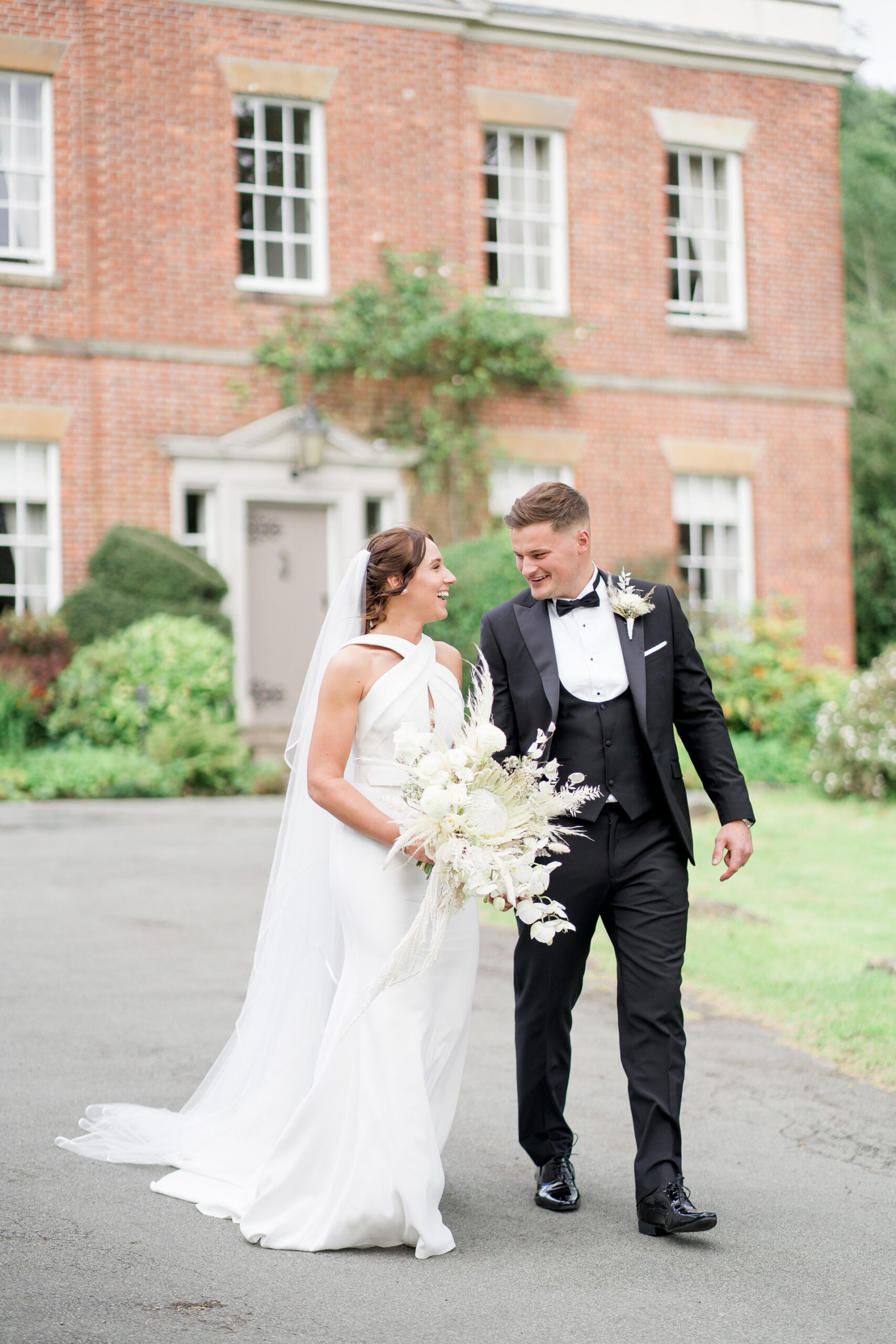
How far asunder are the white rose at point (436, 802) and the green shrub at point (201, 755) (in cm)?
987

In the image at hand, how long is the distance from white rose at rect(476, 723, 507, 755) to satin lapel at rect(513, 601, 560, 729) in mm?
319

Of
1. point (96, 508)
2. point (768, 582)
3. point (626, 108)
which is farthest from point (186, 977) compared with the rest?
point (626, 108)

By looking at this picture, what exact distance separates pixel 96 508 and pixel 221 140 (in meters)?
3.92

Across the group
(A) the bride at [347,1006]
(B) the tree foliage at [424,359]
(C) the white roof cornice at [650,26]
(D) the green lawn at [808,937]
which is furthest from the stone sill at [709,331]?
(A) the bride at [347,1006]

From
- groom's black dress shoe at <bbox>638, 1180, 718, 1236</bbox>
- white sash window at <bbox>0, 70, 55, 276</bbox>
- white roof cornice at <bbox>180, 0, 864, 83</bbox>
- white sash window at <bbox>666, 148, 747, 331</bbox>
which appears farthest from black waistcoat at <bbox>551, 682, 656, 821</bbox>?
white sash window at <bbox>666, 148, 747, 331</bbox>

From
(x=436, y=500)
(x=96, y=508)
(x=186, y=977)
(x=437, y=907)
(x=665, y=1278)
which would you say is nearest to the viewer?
(x=665, y=1278)

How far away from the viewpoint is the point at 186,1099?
540 cm

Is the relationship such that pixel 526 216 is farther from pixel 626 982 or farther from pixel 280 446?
pixel 626 982

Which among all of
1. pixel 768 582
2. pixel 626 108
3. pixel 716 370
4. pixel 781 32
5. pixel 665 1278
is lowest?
pixel 665 1278

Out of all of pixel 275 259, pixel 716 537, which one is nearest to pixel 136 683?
pixel 275 259

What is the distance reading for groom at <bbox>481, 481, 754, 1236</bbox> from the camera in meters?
4.38

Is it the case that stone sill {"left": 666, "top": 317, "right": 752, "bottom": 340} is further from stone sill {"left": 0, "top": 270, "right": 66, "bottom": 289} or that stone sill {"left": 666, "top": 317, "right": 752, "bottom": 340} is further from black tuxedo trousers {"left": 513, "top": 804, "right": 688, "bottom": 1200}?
black tuxedo trousers {"left": 513, "top": 804, "right": 688, "bottom": 1200}

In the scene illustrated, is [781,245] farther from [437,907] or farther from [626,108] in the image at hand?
[437,907]

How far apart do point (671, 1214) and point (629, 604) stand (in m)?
1.65
